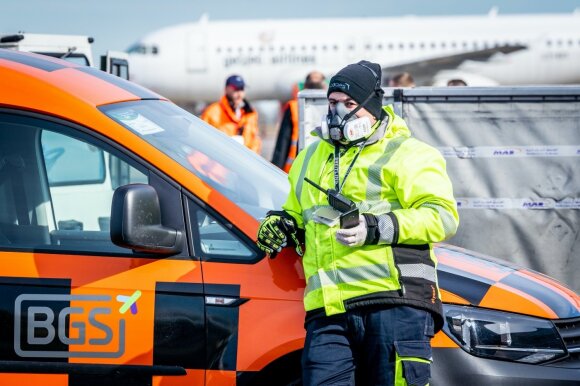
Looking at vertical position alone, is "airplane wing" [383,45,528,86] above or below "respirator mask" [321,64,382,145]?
below

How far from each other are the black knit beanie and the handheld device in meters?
0.39

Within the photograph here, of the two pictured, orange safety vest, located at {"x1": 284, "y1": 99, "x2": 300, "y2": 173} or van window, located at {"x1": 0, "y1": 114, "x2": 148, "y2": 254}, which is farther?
orange safety vest, located at {"x1": 284, "y1": 99, "x2": 300, "y2": 173}

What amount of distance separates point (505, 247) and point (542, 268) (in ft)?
1.04

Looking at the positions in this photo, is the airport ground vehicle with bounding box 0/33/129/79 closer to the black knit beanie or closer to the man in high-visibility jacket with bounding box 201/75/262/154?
the man in high-visibility jacket with bounding box 201/75/262/154

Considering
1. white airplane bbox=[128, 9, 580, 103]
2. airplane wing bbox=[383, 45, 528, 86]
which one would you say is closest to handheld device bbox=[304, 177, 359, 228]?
airplane wing bbox=[383, 45, 528, 86]

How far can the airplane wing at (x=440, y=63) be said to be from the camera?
26203 mm

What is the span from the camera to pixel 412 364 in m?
3.37

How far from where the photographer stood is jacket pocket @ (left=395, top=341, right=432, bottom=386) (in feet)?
11.0

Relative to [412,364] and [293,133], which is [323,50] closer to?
[293,133]

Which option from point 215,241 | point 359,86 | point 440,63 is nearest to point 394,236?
point 359,86

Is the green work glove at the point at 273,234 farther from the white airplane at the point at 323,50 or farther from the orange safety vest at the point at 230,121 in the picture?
the white airplane at the point at 323,50

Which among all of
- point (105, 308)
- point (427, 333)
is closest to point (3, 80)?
point (105, 308)

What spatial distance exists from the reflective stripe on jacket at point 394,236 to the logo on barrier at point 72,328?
76 cm

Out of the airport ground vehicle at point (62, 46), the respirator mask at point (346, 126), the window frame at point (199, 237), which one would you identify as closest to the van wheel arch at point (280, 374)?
the window frame at point (199, 237)
